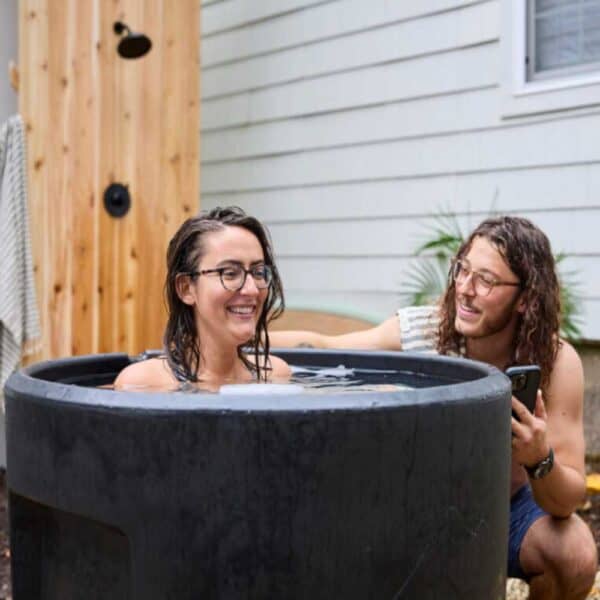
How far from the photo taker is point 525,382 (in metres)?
1.78

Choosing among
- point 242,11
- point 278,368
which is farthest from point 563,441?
point 242,11

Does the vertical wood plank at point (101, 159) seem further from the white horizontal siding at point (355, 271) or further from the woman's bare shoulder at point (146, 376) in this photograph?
the woman's bare shoulder at point (146, 376)

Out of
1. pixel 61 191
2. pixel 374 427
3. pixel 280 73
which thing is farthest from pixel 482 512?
pixel 280 73

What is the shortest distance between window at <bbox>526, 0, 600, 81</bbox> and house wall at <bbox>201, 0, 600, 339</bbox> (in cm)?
12

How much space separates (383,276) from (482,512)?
3715mm

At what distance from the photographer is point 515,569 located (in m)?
2.31

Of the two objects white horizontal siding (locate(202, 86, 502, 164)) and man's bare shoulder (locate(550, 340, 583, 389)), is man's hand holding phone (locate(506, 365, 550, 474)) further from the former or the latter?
white horizontal siding (locate(202, 86, 502, 164))

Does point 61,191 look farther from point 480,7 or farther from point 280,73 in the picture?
point 480,7

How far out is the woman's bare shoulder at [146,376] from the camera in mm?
1897

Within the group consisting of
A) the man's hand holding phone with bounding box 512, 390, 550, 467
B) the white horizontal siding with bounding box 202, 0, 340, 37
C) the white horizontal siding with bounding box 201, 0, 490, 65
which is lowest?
the man's hand holding phone with bounding box 512, 390, 550, 467

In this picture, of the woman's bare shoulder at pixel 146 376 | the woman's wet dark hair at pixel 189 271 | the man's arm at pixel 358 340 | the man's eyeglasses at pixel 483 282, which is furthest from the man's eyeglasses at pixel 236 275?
the man's arm at pixel 358 340

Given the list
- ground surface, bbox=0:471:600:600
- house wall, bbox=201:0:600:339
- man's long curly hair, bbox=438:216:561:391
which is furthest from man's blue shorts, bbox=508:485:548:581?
house wall, bbox=201:0:600:339

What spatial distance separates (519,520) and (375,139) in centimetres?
319

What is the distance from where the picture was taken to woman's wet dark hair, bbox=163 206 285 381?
1934mm
